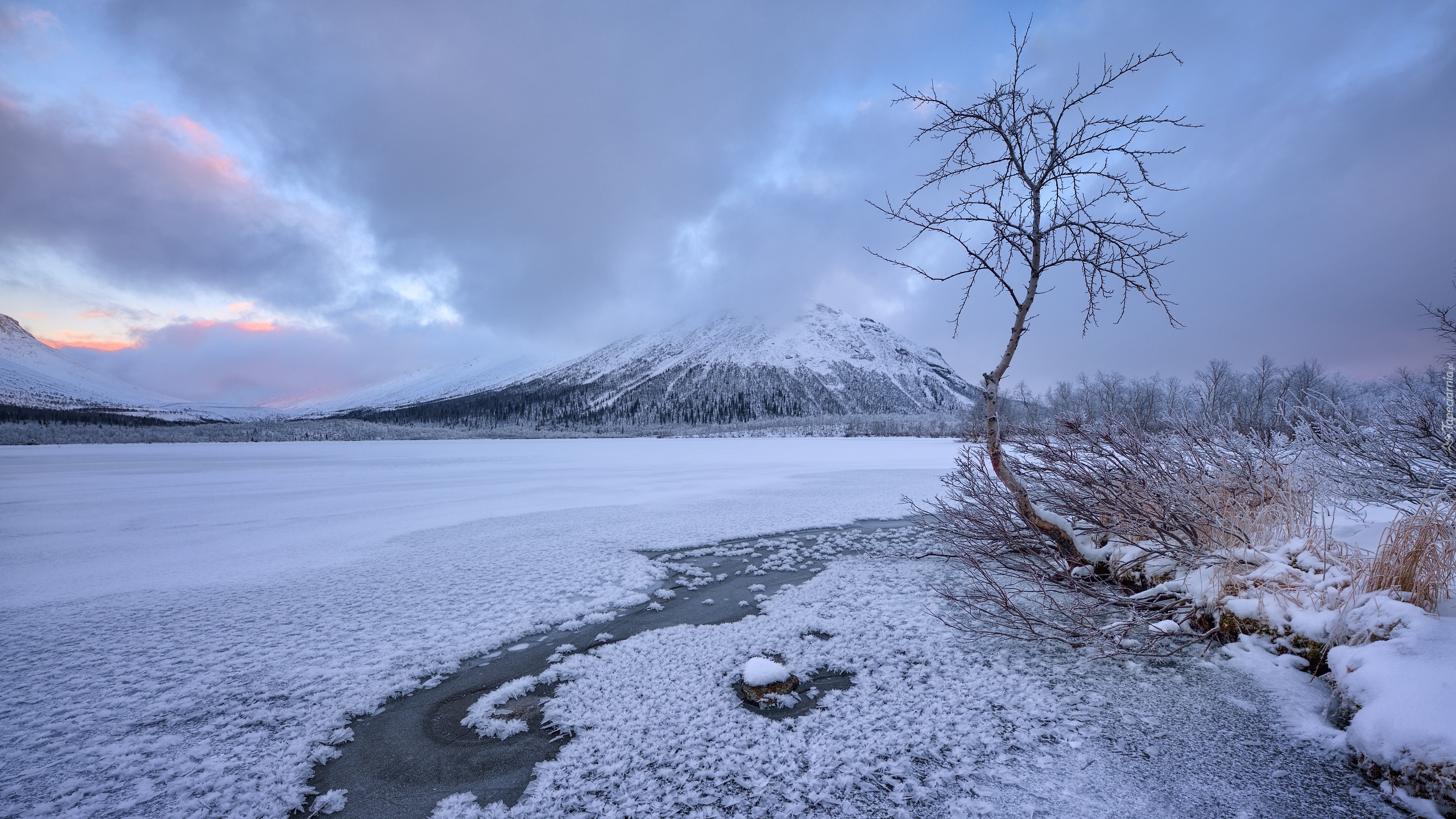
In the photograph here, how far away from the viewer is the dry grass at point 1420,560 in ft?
10.8

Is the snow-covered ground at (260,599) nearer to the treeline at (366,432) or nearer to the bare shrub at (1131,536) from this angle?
the bare shrub at (1131,536)

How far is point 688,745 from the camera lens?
9.91 feet

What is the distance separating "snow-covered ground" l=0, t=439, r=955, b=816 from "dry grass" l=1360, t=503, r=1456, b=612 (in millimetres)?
5957

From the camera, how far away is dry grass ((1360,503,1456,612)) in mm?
3307

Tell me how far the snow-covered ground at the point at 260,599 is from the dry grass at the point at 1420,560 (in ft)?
19.5

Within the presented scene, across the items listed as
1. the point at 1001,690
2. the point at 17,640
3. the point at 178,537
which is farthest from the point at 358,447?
the point at 1001,690

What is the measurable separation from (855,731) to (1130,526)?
3.99 meters

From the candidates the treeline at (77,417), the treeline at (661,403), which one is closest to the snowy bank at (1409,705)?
the treeline at (77,417)

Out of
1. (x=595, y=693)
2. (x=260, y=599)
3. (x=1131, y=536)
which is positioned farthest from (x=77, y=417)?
(x=1131, y=536)

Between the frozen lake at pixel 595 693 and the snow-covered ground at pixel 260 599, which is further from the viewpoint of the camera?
the snow-covered ground at pixel 260 599

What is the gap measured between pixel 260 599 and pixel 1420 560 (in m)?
9.71

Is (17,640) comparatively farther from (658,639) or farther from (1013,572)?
(1013,572)

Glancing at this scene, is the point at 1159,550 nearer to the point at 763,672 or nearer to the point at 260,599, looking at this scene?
the point at 763,672

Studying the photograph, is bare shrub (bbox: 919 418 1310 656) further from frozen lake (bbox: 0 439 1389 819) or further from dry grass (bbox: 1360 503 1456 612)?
dry grass (bbox: 1360 503 1456 612)
